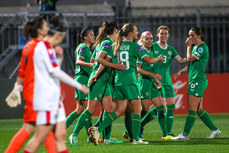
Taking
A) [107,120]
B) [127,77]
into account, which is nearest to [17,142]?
[107,120]

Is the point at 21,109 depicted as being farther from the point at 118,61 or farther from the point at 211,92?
the point at 118,61

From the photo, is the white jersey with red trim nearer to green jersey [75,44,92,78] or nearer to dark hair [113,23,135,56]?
dark hair [113,23,135,56]

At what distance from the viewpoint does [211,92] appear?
52.1 ft

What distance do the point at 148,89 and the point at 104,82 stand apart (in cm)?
120

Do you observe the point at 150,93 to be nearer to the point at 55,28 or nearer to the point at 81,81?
the point at 81,81

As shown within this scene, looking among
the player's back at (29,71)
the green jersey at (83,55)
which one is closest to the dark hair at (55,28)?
the player's back at (29,71)

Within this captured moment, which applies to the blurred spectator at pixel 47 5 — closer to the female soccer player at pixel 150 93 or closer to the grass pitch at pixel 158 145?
the grass pitch at pixel 158 145

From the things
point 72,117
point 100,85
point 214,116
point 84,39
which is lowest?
point 214,116

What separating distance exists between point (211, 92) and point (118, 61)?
8066 mm

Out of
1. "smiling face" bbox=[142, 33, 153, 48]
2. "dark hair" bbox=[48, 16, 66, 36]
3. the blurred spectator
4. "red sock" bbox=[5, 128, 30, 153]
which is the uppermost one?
the blurred spectator

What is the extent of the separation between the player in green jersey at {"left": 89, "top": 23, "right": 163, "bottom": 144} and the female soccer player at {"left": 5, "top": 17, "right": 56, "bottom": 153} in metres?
2.50

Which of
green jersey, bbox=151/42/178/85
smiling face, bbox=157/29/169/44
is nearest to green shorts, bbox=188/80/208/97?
green jersey, bbox=151/42/178/85

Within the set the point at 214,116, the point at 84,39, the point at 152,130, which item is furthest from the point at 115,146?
the point at 214,116

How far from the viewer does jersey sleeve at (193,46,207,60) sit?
9297 millimetres
